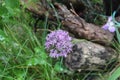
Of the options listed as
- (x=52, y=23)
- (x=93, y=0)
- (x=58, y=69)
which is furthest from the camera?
(x=93, y=0)

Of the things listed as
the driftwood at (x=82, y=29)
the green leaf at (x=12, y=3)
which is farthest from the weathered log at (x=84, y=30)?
the green leaf at (x=12, y=3)

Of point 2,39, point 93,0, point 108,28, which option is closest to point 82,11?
point 93,0

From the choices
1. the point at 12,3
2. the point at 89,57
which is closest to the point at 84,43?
the point at 89,57

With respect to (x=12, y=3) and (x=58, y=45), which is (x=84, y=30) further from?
(x=12, y=3)

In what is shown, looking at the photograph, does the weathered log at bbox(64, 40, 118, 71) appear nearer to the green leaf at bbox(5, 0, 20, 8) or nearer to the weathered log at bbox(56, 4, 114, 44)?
the weathered log at bbox(56, 4, 114, 44)

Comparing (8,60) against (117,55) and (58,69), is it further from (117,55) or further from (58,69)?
(117,55)
